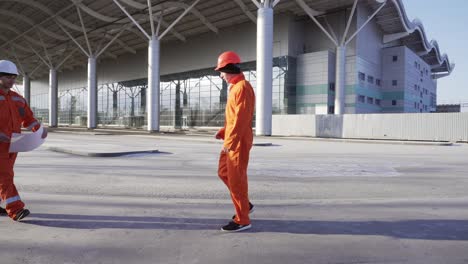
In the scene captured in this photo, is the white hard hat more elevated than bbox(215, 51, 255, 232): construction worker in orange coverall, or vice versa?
the white hard hat

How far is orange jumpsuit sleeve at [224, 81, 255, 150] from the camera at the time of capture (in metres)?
3.03

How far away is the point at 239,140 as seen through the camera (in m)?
3.05

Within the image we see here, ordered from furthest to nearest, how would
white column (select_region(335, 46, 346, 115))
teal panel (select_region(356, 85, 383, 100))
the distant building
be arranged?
the distant building, teal panel (select_region(356, 85, 383, 100)), white column (select_region(335, 46, 346, 115))

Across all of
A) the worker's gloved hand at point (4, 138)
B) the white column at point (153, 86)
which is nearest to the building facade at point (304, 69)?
the white column at point (153, 86)

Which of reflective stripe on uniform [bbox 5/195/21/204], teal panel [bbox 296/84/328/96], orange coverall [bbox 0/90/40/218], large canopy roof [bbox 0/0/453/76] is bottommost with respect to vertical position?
reflective stripe on uniform [bbox 5/195/21/204]

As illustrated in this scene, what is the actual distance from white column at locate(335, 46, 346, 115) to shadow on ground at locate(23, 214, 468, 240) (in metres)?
29.6

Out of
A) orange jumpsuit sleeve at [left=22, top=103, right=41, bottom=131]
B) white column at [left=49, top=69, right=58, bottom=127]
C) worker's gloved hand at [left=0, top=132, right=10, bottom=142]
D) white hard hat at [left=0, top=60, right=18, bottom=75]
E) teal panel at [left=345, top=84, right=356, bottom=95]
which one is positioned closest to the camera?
worker's gloved hand at [left=0, top=132, right=10, bottom=142]

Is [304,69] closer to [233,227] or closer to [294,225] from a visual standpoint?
[294,225]

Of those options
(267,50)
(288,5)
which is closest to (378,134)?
(267,50)

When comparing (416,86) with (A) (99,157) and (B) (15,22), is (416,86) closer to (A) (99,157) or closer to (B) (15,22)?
(A) (99,157)

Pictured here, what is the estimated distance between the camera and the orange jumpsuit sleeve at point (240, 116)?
3.03 metres

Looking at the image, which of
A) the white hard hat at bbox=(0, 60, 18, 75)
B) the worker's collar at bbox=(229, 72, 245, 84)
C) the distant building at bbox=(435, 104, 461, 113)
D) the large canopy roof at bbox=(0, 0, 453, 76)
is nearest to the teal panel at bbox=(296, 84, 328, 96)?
the large canopy roof at bbox=(0, 0, 453, 76)

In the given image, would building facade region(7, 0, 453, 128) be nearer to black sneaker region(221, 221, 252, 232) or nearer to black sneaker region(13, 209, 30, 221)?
black sneaker region(221, 221, 252, 232)

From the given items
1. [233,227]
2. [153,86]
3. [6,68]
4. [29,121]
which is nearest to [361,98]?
[153,86]
